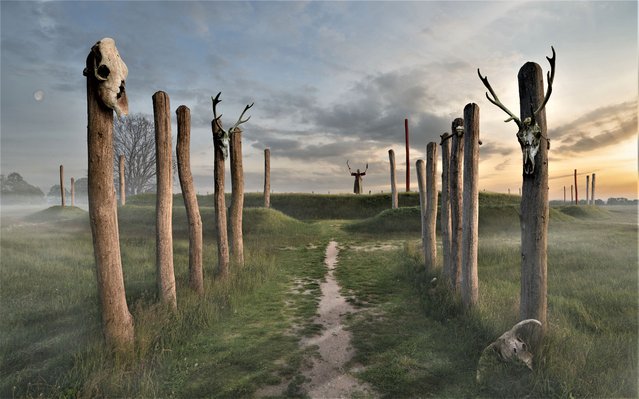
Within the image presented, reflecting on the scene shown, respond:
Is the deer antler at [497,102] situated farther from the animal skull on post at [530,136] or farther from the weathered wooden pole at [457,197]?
the weathered wooden pole at [457,197]

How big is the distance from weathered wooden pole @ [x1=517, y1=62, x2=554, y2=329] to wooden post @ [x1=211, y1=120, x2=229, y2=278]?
794 centimetres

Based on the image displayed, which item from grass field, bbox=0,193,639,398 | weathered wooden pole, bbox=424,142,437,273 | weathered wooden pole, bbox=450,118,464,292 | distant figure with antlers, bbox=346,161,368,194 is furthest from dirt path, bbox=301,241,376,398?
distant figure with antlers, bbox=346,161,368,194

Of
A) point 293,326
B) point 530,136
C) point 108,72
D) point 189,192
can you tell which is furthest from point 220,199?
point 530,136

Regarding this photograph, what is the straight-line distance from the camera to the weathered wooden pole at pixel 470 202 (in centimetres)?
764

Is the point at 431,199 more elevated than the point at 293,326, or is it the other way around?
the point at 431,199

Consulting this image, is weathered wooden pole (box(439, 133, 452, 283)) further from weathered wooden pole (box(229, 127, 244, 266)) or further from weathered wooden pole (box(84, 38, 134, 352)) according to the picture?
weathered wooden pole (box(84, 38, 134, 352))

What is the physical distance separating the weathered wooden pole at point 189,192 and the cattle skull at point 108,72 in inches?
133

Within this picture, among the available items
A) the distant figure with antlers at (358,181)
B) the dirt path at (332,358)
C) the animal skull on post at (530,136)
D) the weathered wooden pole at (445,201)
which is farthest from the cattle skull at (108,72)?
the distant figure with antlers at (358,181)

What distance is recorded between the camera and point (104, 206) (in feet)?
18.6

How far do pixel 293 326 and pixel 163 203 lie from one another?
12.7ft

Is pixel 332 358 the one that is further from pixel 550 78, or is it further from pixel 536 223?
pixel 550 78

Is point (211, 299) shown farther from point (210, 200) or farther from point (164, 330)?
point (210, 200)

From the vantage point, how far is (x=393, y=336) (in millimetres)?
7008

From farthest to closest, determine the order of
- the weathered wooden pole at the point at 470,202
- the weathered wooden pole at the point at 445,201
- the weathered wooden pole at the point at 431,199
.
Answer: the weathered wooden pole at the point at 431,199, the weathered wooden pole at the point at 445,201, the weathered wooden pole at the point at 470,202
